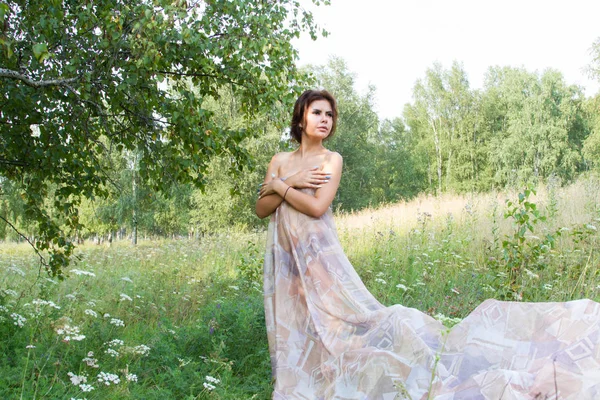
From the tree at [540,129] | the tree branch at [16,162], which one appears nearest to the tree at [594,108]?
the tree at [540,129]

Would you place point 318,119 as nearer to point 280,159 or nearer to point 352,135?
point 280,159

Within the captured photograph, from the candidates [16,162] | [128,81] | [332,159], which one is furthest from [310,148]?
[16,162]

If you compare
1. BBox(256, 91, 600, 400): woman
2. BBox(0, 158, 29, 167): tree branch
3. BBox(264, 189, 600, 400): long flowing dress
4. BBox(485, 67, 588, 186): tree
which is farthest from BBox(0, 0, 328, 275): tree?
BBox(485, 67, 588, 186): tree

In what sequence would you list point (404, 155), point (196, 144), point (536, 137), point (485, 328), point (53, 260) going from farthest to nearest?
point (404, 155)
point (536, 137)
point (53, 260)
point (196, 144)
point (485, 328)

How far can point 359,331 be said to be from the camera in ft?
9.63

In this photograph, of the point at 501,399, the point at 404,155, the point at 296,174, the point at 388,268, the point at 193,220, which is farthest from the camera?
the point at 404,155

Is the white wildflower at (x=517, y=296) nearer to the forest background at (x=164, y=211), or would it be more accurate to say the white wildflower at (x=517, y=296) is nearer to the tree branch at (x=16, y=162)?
the forest background at (x=164, y=211)

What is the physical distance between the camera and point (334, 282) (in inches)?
123

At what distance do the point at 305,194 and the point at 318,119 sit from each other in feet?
1.79

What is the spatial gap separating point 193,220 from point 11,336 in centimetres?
2166

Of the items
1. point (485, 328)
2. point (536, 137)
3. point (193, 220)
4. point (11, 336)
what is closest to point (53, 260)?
point (11, 336)

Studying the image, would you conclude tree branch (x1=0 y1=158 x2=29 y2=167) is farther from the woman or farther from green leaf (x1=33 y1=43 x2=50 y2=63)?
green leaf (x1=33 y1=43 x2=50 y2=63)

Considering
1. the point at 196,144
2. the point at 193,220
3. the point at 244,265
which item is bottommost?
the point at 193,220

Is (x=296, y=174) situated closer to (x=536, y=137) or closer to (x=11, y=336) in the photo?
(x=11, y=336)
